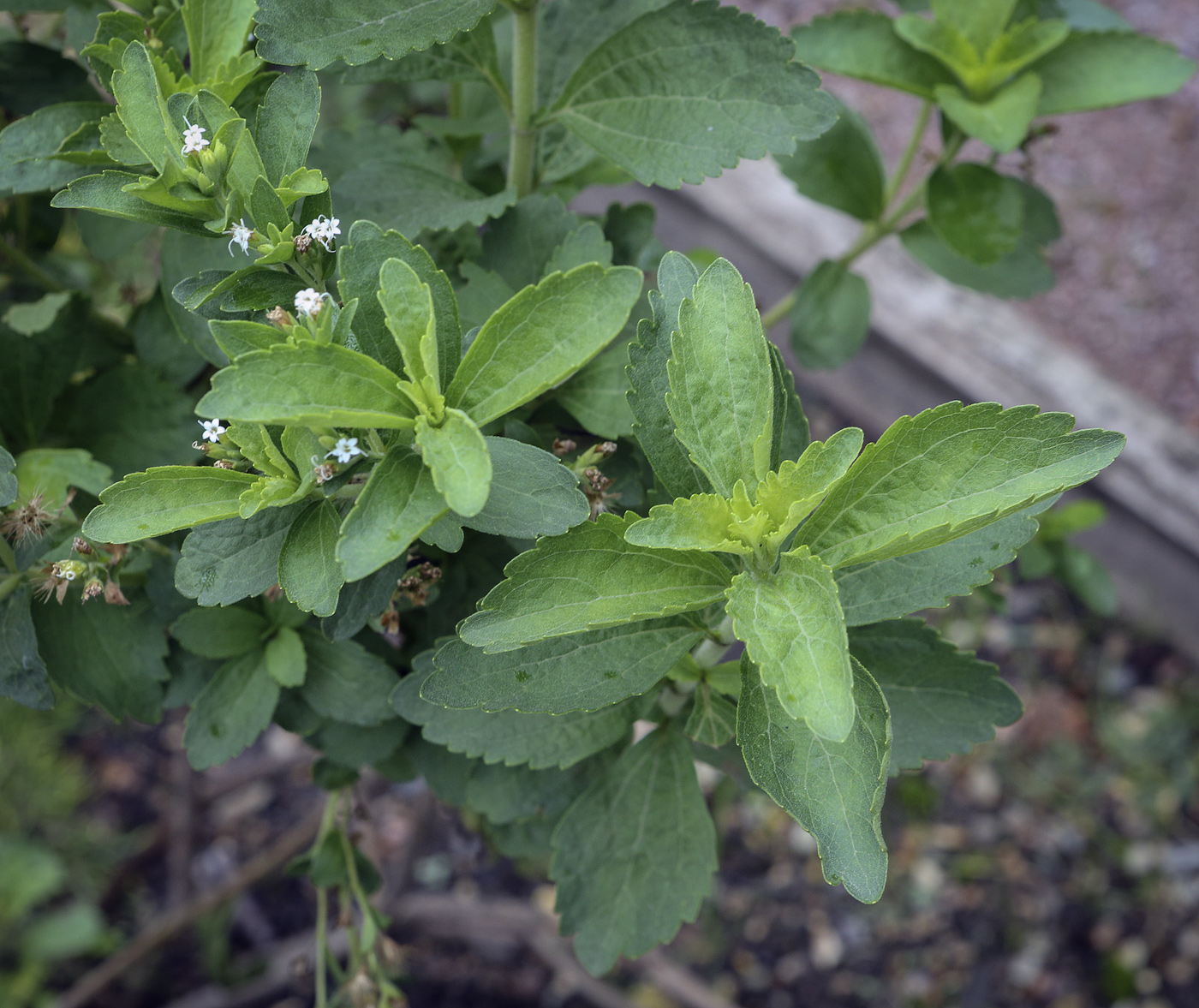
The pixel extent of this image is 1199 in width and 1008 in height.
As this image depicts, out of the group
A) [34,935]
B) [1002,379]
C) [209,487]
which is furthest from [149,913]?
[1002,379]

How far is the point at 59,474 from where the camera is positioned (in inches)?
37.2

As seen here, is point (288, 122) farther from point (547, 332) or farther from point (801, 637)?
point (801, 637)

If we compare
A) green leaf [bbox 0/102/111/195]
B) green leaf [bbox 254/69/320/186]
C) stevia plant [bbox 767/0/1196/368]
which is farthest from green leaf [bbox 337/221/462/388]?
stevia plant [bbox 767/0/1196/368]

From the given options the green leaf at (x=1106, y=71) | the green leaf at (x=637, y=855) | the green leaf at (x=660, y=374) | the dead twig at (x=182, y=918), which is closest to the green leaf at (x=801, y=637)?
the green leaf at (x=660, y=374)

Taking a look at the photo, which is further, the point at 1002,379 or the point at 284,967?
the point at 1002,379

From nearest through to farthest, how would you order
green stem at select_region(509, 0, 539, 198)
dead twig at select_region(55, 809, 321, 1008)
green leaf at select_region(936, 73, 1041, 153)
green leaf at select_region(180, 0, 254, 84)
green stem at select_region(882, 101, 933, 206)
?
green leaf at select_region(180, 0, 254, 84)
green stem at select_region(509, 0, 539, 198)
green leaf at select_region(936, 73, 1041, 153)
green stem at select_region(882, 101, 933, 206)
dead twig at select_region(55, 809, 321, 1008)

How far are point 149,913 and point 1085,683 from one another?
2356 millimetres

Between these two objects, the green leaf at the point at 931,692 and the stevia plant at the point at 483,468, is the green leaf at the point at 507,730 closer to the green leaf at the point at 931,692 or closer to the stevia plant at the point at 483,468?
the stevia plant at the point at 483,468

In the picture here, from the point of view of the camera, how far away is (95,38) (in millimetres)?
861

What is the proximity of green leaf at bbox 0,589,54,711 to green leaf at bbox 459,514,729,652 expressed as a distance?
414mm

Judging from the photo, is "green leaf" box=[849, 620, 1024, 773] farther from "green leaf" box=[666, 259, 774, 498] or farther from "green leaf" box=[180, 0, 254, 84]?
"green leaf" box=[180, 0, 254, 84]

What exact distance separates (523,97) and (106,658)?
673 millimetres

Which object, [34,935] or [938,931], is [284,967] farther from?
[938,931]

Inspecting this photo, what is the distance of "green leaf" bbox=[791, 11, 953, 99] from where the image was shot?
1.19 m
